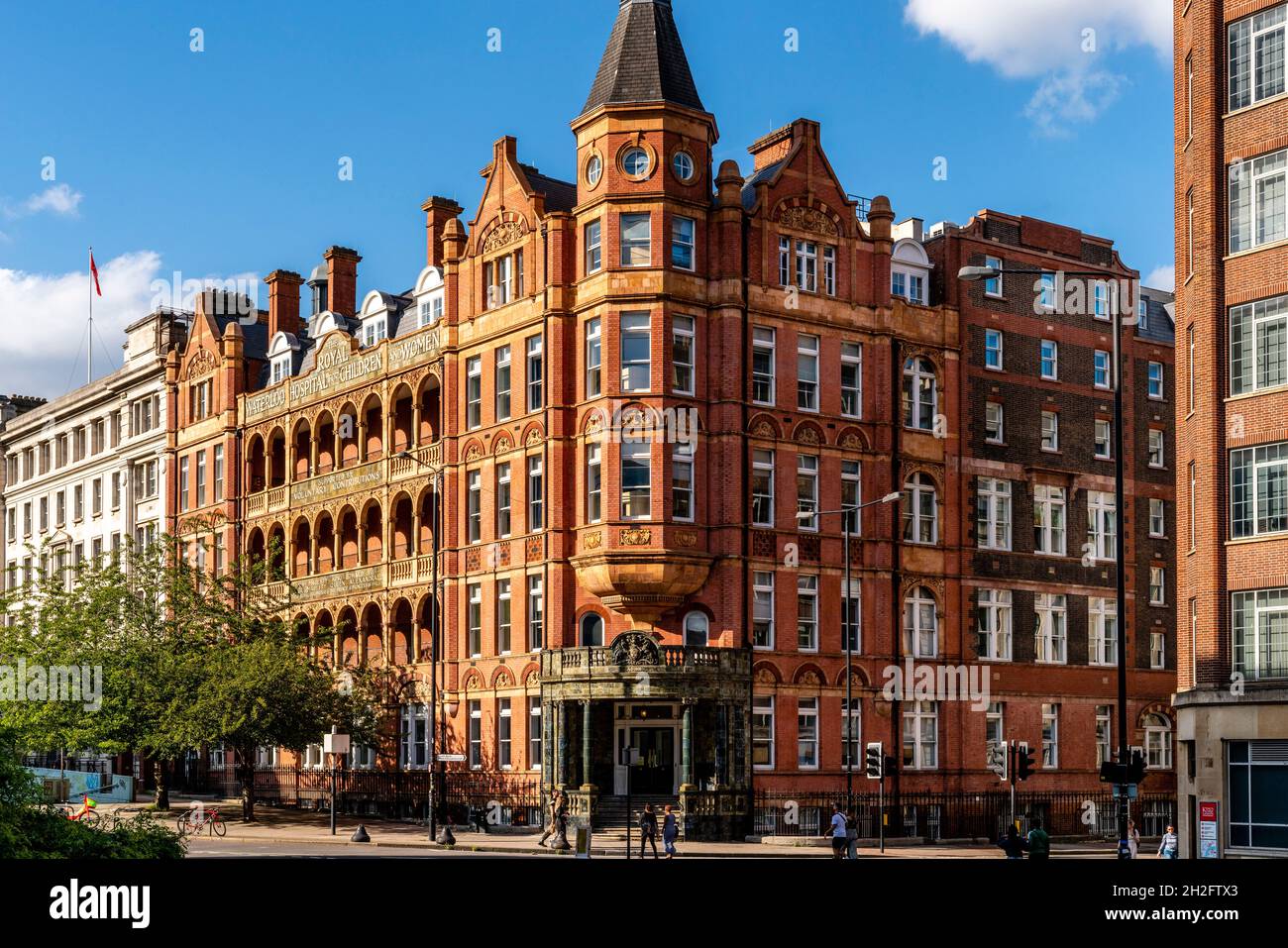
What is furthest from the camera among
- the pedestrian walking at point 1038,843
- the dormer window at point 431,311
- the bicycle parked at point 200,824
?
the dormer window at point 431,311

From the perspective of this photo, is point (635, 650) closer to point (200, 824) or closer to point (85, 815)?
point (200, 824)

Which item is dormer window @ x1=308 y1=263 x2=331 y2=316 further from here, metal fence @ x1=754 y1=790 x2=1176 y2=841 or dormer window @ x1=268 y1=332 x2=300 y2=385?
metal fence @ x1=754 y1=790 x2=1176 y2=841

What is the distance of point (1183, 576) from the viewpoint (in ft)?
135

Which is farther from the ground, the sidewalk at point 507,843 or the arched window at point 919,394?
the arched window at point 919,394

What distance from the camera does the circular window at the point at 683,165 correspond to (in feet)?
177

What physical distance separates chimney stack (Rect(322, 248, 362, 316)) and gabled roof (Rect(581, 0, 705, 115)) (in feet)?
79.4

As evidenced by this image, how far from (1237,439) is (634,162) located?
2310 centimetres

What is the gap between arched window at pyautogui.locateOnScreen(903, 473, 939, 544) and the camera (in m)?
59.2

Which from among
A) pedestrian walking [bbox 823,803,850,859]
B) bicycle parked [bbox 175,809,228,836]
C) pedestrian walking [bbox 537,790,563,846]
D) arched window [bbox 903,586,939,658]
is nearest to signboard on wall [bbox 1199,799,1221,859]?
pedestrian walking [bbox 823,803,850,859]

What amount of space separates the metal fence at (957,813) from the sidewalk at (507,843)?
7.24 feet

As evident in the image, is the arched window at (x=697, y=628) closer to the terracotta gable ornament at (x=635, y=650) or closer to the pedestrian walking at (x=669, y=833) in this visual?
the terracotta gable ornament at (x=635, y=650)

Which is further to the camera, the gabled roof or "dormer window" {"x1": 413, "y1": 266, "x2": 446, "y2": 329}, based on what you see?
"dormer window" {"x1": 413, "y1": 266, "x2": 446, "y2": 329}

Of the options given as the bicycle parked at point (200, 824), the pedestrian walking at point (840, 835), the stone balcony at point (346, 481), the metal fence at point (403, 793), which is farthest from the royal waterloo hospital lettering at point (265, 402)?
the pedestrian walking at point (840, 835)
